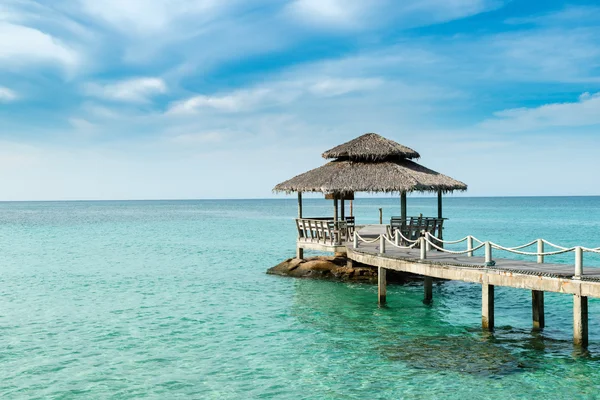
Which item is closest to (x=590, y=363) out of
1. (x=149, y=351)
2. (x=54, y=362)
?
Answer: (x=149, y=351)

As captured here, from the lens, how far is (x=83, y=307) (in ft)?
63.7

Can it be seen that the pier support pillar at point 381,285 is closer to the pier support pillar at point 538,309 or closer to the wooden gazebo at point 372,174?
the wooden gazebo at point 372,174

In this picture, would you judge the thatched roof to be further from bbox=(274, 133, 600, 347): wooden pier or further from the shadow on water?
the shadow on water

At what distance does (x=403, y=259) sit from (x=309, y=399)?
24.0 ft

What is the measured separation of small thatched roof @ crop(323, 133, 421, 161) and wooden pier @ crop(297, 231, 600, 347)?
13.5 feet

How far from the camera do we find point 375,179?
2178 centimetres

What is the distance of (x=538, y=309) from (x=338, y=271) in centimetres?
886

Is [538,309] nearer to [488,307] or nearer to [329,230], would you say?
[488,307]

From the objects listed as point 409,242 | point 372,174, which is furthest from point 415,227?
point 372,174

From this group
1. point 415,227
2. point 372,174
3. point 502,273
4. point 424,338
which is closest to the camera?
point 502,273

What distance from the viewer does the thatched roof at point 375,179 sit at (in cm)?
2116

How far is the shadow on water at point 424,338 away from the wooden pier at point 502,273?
61 centimetres

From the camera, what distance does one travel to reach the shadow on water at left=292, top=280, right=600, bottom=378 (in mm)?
12375

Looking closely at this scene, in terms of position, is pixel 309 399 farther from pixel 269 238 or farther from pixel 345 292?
pixel 269 238
